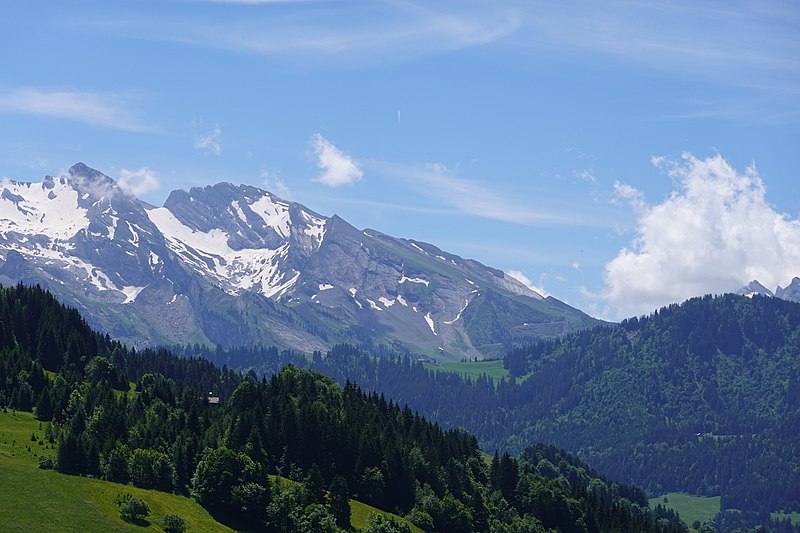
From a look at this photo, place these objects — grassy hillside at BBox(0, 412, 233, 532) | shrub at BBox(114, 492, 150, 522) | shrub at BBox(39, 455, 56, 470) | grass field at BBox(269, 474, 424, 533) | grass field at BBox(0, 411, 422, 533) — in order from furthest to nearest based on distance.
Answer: grass field at BBox(269, 474, 424, 533), shrub at BBox(39, 455, 56, 470), shrub at BBox(114, 492, 150, 522), grassy hillside at BBox(0, 412, 233, 532), grass field at BBox(0, 411, 422, 533)

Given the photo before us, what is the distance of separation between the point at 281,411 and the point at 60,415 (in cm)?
3685

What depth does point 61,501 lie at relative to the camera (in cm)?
13750

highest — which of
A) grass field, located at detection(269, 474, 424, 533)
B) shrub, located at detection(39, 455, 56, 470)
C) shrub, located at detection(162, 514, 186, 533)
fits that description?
grass field, located at detection(269, 474, 424, 533)

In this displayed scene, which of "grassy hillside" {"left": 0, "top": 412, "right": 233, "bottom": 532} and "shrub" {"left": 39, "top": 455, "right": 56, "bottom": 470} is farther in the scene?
"shrub" {"left": 39, "top": 455, "right": 56, "bottom": 470}

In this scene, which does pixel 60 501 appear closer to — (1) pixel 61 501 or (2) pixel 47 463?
(1) pixel 61 501

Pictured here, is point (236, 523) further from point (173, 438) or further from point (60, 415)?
point (60, 415)

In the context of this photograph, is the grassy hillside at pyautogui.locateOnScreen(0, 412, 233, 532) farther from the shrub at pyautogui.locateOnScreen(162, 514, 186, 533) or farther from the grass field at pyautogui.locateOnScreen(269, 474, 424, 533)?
the grass field at pyautogui.locateOnScreen(269, 474, 424, 533)

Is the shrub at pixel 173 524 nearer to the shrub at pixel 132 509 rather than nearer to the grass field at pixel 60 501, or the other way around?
the grass field at pixel 60 501

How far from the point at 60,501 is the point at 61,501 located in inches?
4.8

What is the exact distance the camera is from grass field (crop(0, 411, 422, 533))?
13012 centimetres

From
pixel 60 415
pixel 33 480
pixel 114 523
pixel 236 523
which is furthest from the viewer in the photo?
pixel 60 415

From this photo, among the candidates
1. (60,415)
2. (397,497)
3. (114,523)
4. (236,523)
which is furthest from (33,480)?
(397,497)

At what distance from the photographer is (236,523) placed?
157m

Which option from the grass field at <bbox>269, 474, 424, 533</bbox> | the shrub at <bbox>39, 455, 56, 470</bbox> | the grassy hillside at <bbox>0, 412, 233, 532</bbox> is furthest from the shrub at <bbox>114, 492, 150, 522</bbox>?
the grass field at <bbox>269, 474, 424, 533</bbox>
